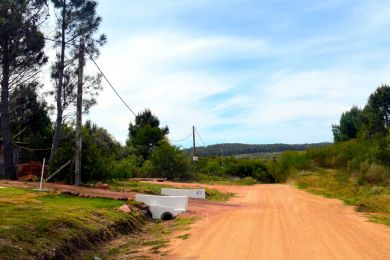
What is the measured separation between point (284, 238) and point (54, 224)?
17.7 feet

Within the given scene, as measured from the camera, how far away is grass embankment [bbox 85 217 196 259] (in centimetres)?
1071

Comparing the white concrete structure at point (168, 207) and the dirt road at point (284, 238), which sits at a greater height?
the white concrete structure at point (168, 207)

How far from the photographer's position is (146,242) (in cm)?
1252

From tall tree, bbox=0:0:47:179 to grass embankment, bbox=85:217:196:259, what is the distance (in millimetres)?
16399

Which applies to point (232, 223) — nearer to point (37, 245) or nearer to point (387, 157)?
point (37, 245)

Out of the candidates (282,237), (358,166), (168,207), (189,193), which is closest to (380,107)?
(358,166)

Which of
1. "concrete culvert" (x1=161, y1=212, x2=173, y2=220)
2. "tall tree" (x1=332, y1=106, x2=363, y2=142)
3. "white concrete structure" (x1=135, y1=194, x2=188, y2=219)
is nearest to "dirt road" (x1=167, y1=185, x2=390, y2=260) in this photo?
"white concrete structure" (x1=135, y1=194, x2=188, y2=219)

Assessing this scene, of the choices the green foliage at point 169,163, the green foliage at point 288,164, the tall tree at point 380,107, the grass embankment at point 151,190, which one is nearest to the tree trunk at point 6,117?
the grass embankment at point 151,190

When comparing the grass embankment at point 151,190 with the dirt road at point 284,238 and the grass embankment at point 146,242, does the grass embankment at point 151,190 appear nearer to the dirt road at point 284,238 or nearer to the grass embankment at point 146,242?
the dirt road at point 284,238

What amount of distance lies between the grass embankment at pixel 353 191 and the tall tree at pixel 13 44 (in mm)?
19499

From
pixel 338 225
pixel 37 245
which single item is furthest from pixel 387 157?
pixel 37 245

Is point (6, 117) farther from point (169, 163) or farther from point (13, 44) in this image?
point (169, 163)

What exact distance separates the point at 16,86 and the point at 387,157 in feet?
87.0

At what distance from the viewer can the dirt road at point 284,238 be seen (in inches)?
383
